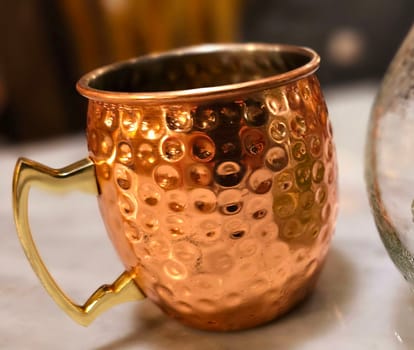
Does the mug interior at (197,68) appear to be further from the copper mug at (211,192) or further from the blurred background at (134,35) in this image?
the blurred background at (134,35)

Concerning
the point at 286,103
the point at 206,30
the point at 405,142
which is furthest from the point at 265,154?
the point at 206,30

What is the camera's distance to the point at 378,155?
35cm

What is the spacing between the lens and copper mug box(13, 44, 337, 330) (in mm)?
282

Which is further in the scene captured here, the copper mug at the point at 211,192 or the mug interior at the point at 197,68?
the mug interior at the point at 197,68

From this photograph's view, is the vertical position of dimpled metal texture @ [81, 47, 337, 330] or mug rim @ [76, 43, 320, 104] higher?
mug rim @ [76, 43, 320, 104]

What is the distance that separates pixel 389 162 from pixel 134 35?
27.2 inches

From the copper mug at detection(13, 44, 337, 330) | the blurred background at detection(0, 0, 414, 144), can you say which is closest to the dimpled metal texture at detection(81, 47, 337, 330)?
the copper mug at detection(13, 44, 337, 330)

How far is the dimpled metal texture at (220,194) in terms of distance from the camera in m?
0.28

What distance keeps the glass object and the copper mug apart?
0.03 m

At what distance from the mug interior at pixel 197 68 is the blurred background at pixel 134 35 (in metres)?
0.59

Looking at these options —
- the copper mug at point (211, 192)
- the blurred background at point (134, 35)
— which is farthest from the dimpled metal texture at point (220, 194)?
the blurred background at point (134, 35)

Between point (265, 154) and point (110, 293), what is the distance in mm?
118

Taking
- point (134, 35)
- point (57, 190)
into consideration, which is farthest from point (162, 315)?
point (134, 35)

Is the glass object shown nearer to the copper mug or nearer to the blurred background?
the copper mug
